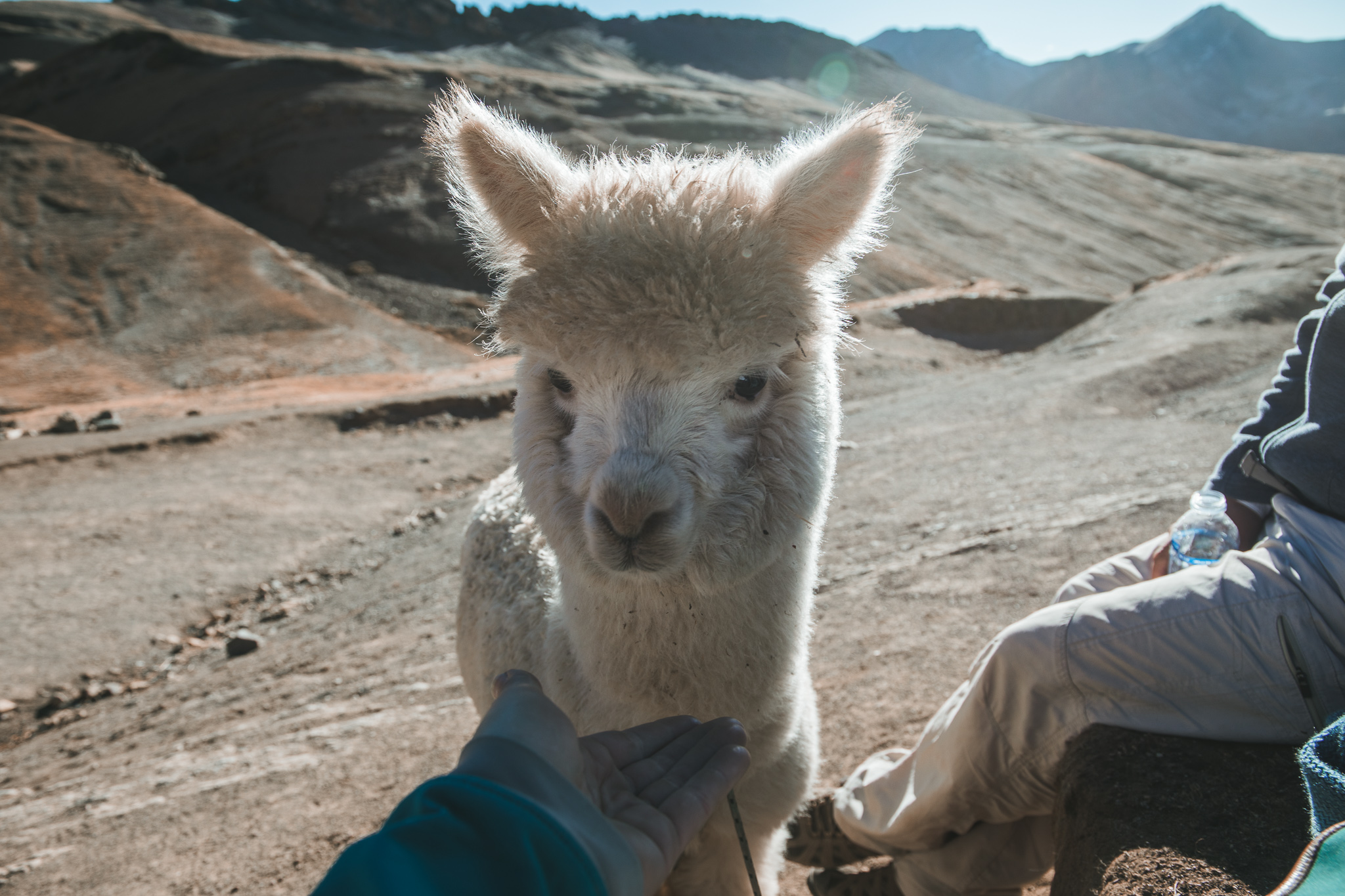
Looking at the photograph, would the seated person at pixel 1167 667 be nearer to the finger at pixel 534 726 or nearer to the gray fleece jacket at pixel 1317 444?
the gray fleece jacket at pixel 1317 444

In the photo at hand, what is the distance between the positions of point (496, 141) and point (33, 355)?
2187 cm

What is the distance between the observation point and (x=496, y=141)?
245cm

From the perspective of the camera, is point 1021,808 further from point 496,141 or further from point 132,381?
point 132,381

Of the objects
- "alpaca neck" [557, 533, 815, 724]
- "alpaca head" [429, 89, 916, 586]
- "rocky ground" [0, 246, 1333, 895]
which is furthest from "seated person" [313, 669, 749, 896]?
"rocky ground" [0, 246, 1333, 895]

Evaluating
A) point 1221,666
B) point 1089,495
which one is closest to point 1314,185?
point 1089,495

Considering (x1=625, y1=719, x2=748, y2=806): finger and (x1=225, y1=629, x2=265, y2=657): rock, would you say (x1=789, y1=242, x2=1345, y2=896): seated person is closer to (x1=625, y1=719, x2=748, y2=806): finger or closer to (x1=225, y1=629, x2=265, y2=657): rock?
(x1=625, y1=719, x2=748, y2=806): finger

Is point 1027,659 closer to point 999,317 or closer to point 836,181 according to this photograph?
point 836,181

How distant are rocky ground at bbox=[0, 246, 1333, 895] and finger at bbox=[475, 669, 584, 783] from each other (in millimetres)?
2429

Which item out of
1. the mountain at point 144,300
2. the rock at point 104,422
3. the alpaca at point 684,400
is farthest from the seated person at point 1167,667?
the mountain at point 144,300

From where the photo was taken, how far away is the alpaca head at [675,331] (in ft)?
6.74

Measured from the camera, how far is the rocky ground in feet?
13.3

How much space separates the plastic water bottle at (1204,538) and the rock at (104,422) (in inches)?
569

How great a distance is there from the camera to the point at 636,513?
1938 mm

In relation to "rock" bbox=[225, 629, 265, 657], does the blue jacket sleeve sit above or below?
above
